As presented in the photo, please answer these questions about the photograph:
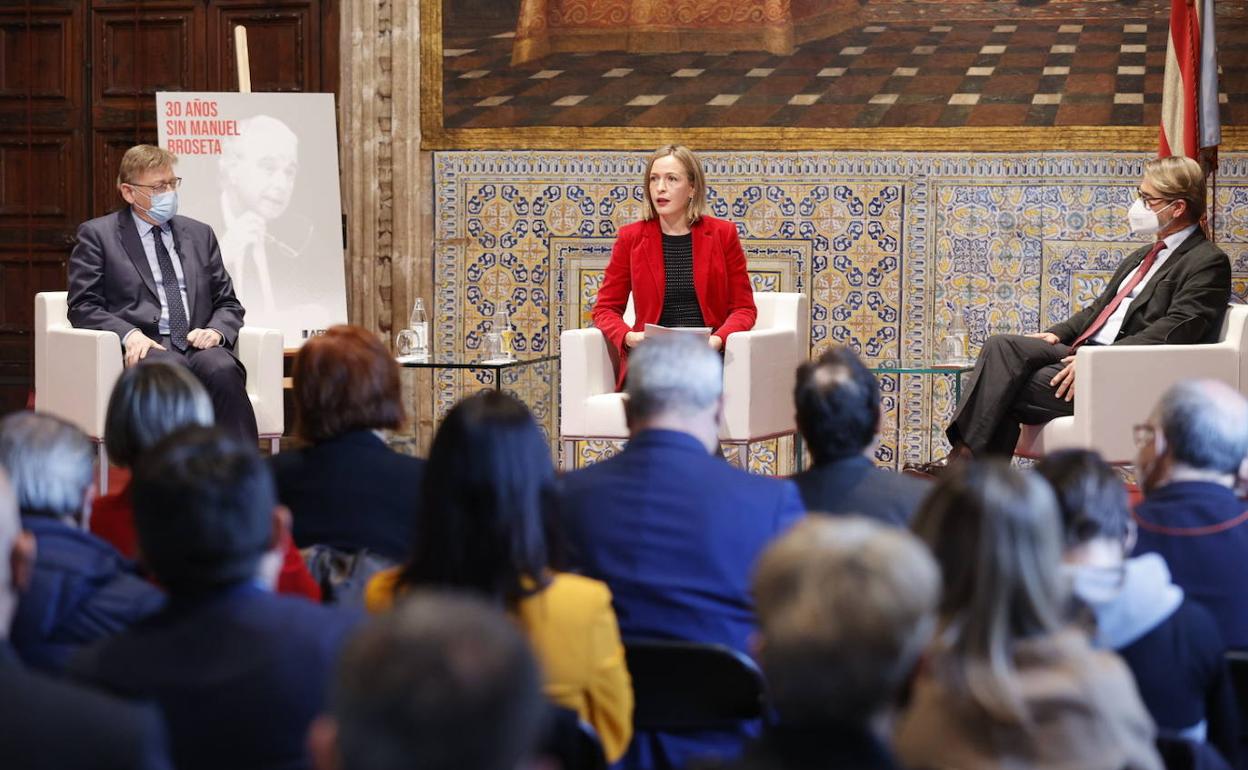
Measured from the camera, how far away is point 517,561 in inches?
84.4

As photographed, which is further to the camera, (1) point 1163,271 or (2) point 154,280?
(2) point 154,280

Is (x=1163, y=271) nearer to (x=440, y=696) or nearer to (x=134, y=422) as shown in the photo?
(x=134, y=422)

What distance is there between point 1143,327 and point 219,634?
4.93m

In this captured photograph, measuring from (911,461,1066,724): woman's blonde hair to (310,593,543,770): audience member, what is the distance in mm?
701

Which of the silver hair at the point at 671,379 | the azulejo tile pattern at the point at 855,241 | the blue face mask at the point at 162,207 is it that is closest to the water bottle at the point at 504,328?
the azulejo tile pattern at the point at 855,241

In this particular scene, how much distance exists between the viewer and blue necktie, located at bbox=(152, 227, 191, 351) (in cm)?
641

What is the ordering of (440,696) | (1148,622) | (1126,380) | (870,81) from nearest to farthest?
(440,696) < (1148,622) < (1126,380) < (870,81)

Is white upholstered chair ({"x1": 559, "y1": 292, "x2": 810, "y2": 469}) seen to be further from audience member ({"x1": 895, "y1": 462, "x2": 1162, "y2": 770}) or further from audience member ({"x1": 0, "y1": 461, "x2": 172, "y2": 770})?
audience member ({"x1": 0, "y1": 461, "x2": 172, "y2": 770})

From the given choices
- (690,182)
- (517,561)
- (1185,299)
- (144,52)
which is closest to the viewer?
(517,561)

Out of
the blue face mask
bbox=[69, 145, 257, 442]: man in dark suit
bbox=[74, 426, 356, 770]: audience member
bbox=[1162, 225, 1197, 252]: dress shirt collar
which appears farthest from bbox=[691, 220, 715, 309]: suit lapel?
bbox=[74, 426, 356, 770]: audience member

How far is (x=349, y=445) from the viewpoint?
3.12m

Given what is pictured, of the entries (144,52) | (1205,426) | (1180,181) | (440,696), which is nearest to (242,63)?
(144,52)

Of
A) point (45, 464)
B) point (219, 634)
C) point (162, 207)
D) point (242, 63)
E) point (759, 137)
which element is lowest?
point (219, 634)

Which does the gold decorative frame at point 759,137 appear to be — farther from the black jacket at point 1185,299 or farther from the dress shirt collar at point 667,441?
the dress shirt collar at point 667,441
